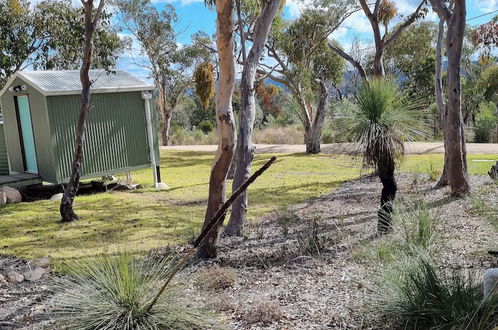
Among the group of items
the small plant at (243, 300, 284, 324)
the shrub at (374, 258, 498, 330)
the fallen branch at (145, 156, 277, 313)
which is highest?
the fallen branch at (145, 156, 277, 313)

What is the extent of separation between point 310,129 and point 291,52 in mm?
3132

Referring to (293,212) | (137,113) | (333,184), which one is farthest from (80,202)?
(333,184)

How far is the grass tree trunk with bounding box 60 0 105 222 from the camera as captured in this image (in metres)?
7.95

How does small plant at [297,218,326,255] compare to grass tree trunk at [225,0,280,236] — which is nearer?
small plant at [297,218,326,255]

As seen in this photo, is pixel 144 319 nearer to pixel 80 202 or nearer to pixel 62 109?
pixel 80 202

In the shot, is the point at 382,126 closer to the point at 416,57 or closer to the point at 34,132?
the point at 34,132

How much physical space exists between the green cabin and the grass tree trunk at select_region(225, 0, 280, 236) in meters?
4.84

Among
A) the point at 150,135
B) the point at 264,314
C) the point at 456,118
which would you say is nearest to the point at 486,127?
the point at 456,118

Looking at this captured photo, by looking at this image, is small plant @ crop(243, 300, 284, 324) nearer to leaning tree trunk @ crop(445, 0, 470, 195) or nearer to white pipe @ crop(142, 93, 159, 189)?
leaning tree trunk @ crop(445, 0, 470, 195)

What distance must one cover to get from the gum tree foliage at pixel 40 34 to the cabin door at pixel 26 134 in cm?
435

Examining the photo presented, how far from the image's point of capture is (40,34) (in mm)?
17922

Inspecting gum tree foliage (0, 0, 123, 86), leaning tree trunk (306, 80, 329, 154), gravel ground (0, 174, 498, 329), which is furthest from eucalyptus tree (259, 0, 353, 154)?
gravel ground (0, 174, 498, 329)

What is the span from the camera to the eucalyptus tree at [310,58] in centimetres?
1803

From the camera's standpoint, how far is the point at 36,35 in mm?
17859
